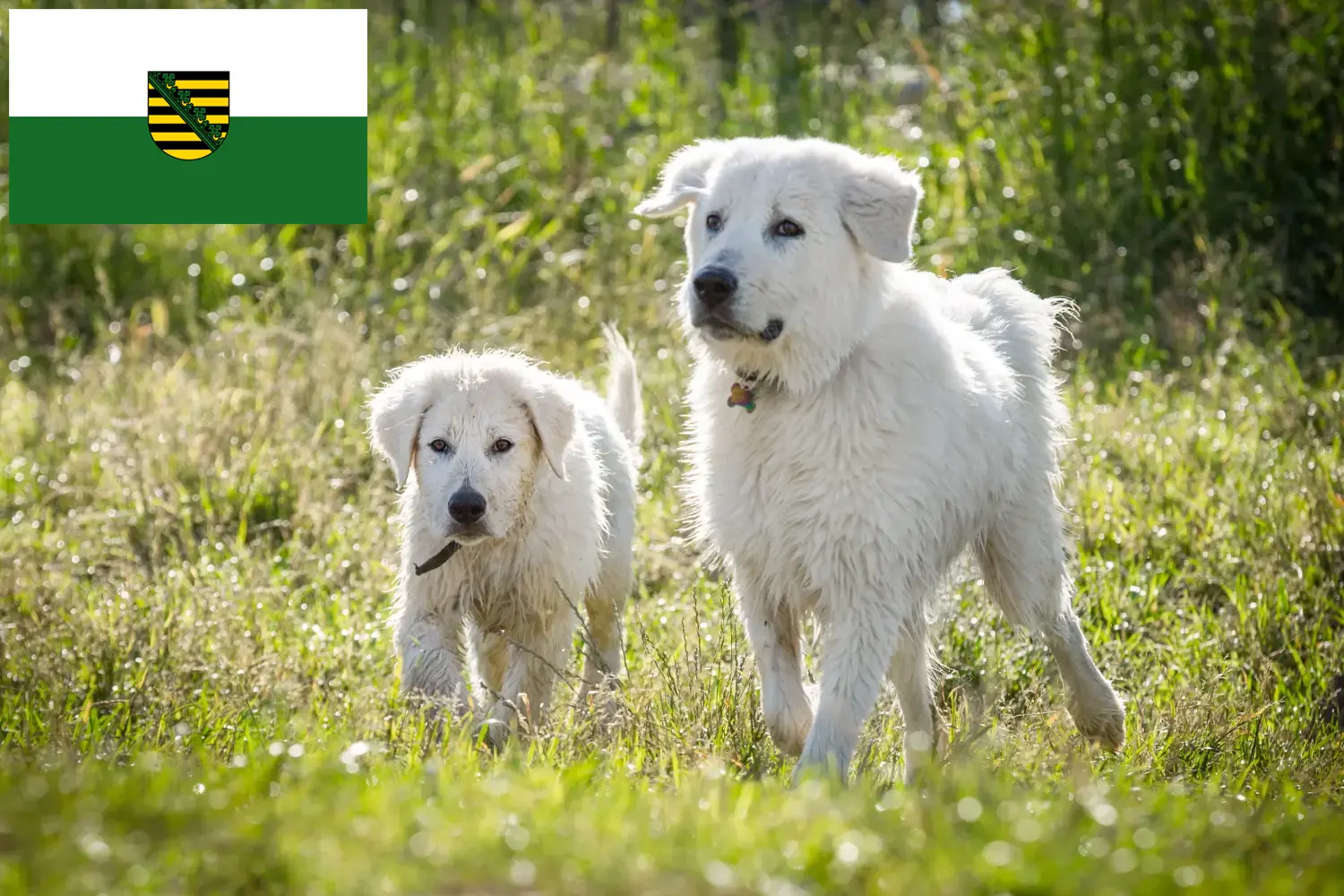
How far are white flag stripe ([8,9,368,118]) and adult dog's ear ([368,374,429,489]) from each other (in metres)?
3.67

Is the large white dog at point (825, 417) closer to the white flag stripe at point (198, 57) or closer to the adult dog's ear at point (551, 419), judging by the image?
the adult dog's ear at point (551, 419)

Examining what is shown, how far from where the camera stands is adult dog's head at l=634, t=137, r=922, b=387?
4.28m

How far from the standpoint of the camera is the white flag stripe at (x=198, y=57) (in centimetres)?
822

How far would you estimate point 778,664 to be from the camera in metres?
4.52

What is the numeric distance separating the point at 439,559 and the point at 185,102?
4616 mm

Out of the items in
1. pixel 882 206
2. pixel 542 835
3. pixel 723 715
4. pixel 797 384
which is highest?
pixel 882 206

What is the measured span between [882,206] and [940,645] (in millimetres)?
1882

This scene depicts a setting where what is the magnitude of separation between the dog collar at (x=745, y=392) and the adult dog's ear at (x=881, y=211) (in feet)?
1.68

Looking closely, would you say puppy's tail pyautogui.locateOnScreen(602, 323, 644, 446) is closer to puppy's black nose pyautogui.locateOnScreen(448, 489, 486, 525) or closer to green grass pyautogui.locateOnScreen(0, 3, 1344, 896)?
green grass pyautogui.locateOnScreen(0, 3, 1344, 896)

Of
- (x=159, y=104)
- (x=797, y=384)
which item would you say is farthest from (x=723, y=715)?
(x=159, y=104)

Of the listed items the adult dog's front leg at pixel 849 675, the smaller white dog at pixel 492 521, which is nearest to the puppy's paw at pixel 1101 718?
the adult dog's front leg at pixel 849 675

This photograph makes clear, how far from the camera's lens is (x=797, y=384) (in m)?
4.46

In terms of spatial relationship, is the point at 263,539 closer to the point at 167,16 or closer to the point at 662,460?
the point at 662,460

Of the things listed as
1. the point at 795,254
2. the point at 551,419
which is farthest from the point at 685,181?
the point at 551,419
